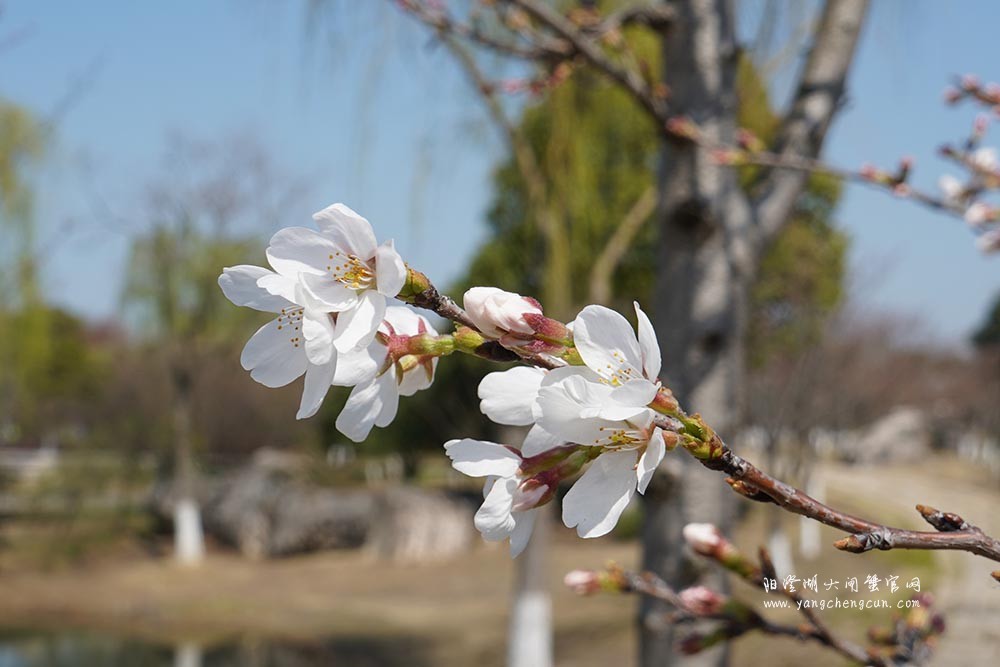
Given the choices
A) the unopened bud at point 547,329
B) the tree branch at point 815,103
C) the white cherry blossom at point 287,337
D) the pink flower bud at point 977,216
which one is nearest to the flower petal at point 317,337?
the white cherry blossom at point 287,337

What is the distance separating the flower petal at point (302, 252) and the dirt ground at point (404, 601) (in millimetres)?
4987

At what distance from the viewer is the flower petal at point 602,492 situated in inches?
18.6

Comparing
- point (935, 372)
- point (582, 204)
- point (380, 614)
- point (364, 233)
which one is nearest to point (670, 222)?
point (364, 233)

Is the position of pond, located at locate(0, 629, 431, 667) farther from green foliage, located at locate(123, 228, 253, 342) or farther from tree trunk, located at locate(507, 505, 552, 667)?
green foliage, located at locate(123, 228, 253, 342)

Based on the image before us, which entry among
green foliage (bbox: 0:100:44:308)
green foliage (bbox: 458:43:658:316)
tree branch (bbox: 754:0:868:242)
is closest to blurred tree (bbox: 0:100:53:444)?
green foliage (bbox: 0:100:44:308)

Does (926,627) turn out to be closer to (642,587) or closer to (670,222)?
(642,587)

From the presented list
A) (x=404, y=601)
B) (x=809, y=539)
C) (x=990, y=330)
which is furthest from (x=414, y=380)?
(x=990, y=330)

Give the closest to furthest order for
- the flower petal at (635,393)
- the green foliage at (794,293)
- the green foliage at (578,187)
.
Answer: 1. the flower petal at (635,393)
2. the green foliage at (578,187)
3. the green foliage at (794,293)

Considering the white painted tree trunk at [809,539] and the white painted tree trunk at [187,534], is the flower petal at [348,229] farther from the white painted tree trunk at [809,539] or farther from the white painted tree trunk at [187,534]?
the white painted tree trunk at [187,534]

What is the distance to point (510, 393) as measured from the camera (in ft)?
1.65

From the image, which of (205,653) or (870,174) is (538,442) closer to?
(870,174)

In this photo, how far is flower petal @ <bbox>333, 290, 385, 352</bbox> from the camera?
485mm

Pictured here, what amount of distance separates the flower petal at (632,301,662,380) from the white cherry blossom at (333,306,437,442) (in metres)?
0.14

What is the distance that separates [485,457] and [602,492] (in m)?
0.07
